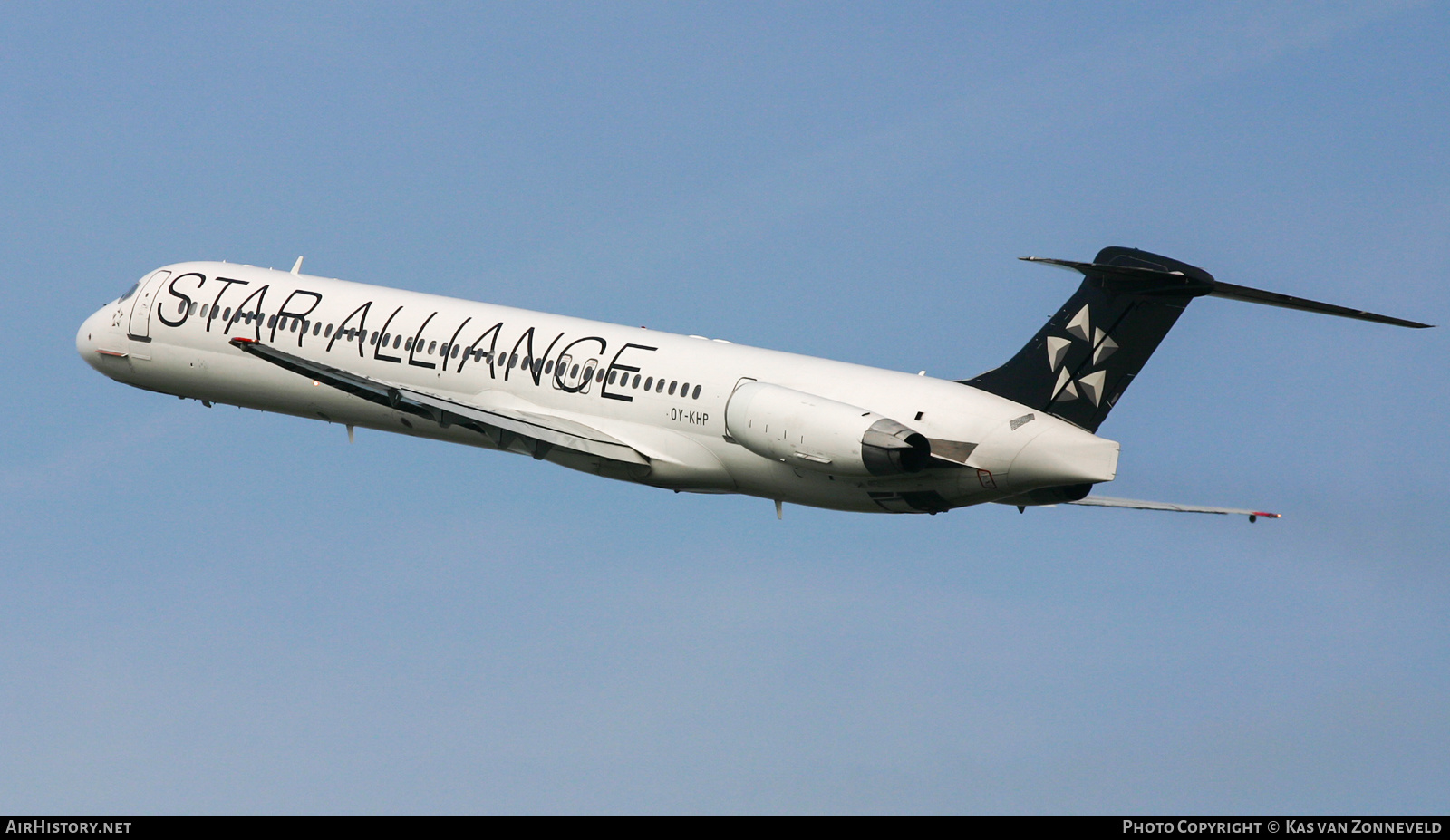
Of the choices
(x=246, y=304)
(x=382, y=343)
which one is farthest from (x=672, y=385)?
(x=246, y=304)

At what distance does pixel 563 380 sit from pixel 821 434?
5.88 meters

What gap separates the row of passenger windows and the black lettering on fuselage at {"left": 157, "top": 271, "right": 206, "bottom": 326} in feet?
0.40

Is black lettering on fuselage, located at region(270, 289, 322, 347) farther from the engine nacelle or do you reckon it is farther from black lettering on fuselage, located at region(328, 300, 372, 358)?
the engine nacelle

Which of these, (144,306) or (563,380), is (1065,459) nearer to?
(563,380)

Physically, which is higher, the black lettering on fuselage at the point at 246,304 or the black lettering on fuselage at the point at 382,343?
the black lettering on fuselage at the point at 246,304

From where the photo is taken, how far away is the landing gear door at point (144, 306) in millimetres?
39469

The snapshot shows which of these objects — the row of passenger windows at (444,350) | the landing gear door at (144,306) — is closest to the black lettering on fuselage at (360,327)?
the row of passenger windows at (444,350)

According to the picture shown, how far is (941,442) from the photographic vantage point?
3102 centimetres

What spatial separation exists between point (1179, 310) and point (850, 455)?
5357mm

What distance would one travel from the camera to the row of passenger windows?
33.9 meters

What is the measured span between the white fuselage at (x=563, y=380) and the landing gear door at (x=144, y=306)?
39 millimetres

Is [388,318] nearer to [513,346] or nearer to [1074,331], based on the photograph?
[513,346]

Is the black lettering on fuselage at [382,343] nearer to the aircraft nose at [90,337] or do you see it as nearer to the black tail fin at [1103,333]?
the aircraft nose at [90,337]

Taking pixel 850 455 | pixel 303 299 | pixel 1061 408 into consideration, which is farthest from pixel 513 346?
pixel 1061 408
